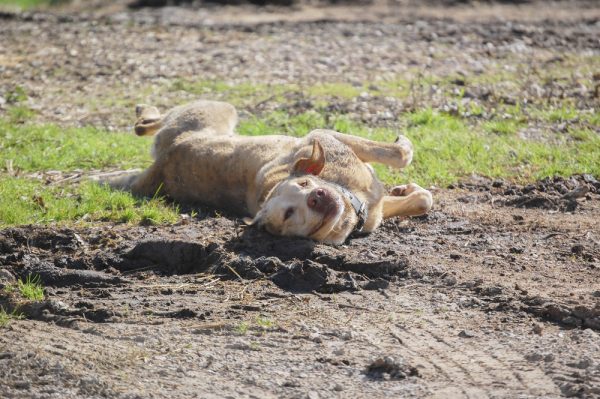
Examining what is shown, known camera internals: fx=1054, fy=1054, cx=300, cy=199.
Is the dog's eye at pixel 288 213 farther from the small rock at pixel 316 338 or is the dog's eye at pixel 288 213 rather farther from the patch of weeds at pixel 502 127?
the patch of weeds at pixel 502 127

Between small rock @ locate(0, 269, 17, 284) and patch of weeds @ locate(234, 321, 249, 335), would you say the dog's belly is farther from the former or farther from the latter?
patch of weeds @ locate(234, 321, 249, 335)

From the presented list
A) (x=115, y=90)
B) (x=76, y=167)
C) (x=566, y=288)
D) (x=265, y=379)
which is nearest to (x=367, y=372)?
(x=265, y=379)

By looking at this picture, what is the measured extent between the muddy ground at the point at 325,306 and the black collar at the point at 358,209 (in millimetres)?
117

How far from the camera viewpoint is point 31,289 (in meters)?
6.83

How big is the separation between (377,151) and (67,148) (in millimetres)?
3678

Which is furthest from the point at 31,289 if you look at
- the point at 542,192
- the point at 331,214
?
the point at 542,192

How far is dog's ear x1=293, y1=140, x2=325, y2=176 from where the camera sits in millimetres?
8086

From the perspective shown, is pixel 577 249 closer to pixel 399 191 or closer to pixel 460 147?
pixel 399 191

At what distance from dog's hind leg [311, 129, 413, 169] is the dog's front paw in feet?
0.76

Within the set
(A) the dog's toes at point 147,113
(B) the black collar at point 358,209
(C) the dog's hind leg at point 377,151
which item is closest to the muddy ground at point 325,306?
(B) the black collar at point 358,209

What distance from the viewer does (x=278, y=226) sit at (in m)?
7.85

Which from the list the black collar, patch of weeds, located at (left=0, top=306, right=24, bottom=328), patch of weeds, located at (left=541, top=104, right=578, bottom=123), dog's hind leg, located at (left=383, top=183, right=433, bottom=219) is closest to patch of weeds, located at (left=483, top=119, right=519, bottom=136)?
patch of weeds, located at (left=541, top=104, right=578, bottom=123)

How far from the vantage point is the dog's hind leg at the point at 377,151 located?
8.80 metres

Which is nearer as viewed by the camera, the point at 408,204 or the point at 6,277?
the point at 6,277
